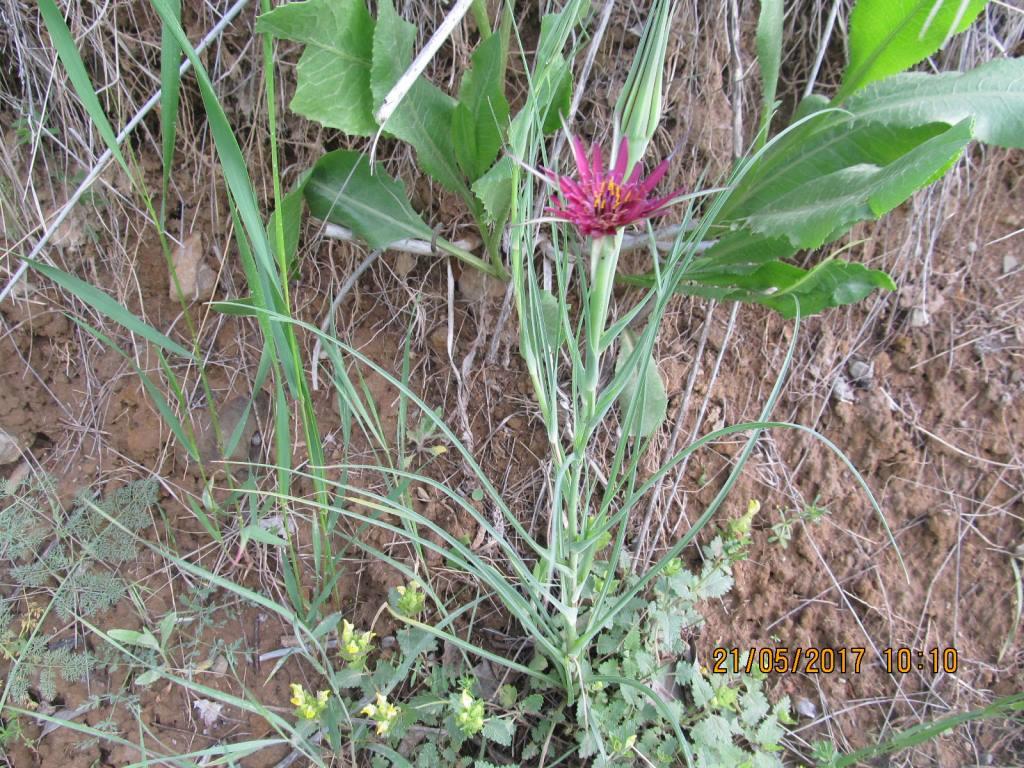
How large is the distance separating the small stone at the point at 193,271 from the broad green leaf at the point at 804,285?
2.90ft

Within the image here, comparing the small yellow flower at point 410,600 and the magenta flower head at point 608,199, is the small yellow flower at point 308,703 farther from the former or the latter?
the magenta flower head at point 608,199

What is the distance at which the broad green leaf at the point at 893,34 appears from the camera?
0.98 meters

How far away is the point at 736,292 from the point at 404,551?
0.73 meters

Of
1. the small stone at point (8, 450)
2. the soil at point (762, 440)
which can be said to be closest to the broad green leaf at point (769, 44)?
the soil at point (762, 440)

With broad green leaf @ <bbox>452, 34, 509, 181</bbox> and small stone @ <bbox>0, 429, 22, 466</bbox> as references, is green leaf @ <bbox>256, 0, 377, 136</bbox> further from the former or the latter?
small stone @ <bbox>0, 429, 22, 466</bbox>

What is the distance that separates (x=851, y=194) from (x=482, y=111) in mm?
553

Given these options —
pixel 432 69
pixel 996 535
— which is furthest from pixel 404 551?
pixel 996 535

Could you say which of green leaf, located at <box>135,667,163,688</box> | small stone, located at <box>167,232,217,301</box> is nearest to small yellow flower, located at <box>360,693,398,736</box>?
green leaf, located at <box>135,667,163,688</box>

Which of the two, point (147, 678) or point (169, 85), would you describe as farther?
point (147, 678)

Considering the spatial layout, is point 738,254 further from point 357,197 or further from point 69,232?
point 69,232

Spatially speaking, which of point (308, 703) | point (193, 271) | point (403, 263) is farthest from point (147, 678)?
point (403, 263)

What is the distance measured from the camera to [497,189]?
98 cm

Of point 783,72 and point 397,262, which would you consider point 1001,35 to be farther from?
point 397,262

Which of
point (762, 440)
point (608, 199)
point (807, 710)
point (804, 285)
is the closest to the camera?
point (608, 199)
